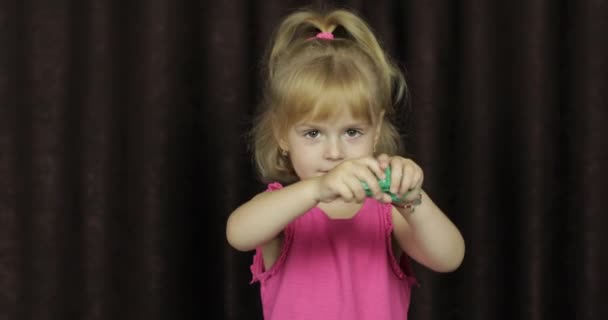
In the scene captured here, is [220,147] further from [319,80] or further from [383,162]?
[383,162]

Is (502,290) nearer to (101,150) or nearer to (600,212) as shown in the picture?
(600,212)

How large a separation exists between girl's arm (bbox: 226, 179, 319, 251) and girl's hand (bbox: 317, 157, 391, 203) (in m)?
0.05

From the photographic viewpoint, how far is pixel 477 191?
1.90 meters

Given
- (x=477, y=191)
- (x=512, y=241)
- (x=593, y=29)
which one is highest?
(x=593, y=29)

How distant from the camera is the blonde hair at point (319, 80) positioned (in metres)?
1.26

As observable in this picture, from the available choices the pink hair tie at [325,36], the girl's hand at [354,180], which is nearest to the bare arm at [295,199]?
the girl's hand at [354,180]

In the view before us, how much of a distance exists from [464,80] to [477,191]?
26 centimetres

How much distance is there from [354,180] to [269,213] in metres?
0.16

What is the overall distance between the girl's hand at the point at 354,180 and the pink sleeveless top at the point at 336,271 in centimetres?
22

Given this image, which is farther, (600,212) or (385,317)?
(600,212)

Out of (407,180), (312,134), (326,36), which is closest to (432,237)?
(407,180)

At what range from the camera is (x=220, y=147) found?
6.05 ft

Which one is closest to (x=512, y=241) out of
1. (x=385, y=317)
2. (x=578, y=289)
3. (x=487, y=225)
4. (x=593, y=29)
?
(x=487, y=225)

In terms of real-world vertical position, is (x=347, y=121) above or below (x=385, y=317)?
above
